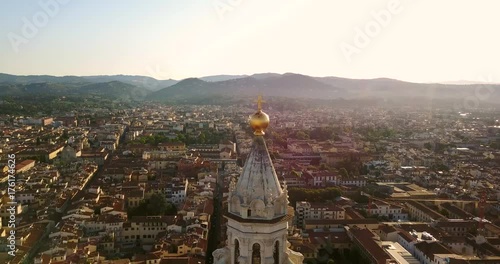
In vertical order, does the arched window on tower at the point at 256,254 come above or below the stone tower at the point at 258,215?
below

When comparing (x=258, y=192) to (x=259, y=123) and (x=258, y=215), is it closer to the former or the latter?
(x=258, y=215)

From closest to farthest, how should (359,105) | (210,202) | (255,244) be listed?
(255,244)
(210,202)
(359,105)

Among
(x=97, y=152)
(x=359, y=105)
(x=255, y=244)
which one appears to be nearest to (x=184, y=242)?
(x=255, y=244)

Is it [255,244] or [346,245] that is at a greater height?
[255,244]

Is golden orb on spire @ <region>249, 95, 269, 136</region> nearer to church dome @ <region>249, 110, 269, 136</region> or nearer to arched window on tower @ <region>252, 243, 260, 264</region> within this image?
church dome @ <region>249, 110, 269, 136</region>

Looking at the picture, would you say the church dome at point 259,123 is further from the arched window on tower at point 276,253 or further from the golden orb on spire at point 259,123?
the arched window on tower at point 276,253

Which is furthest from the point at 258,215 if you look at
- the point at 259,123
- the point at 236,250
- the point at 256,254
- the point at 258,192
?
the point at 259,123

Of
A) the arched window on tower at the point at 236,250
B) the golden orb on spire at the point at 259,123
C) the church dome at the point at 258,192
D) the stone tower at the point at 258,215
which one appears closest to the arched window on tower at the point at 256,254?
the stone tower at the point at 258,215

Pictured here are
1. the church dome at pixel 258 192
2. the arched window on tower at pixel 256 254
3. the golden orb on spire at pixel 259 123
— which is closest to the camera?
the church dome at pixel 258 192

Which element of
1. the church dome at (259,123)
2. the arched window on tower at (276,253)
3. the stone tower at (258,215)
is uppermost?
the church dome at (259,123)

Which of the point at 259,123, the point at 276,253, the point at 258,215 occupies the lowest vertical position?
the point at 276,253

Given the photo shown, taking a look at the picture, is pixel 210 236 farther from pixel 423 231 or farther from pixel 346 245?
pixel 423 231
